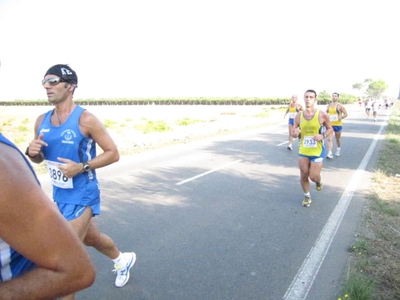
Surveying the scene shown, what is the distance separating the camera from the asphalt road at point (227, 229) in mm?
3428

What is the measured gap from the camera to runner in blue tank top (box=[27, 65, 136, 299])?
8.90 feet

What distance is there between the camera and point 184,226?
4973 millimetres

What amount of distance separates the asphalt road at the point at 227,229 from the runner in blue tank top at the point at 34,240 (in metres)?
2.40

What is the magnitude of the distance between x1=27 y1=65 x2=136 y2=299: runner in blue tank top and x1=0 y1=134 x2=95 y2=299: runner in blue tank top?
1694 millimetres

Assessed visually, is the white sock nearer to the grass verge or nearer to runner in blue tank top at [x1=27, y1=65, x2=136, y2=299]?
runner in blue tank top at [x1=27, y1=65, x2=136, y2=299]

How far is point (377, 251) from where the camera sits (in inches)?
162

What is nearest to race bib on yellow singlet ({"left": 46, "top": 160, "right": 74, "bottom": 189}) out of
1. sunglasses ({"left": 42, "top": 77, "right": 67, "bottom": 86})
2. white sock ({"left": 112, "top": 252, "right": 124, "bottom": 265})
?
sunglasses ({"left": 42, "top": 77, "right": 67, "bottom": 86})

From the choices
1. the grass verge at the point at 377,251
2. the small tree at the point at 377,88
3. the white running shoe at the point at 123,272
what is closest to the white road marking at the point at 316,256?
the grass verge at the point at 377,251

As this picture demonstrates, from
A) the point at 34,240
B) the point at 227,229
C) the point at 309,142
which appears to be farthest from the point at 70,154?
the point at 309,142

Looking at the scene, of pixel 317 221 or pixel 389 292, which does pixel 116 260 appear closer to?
pixel 389 292

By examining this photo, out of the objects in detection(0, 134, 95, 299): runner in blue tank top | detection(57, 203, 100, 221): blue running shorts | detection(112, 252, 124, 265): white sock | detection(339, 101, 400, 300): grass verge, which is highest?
detection(0, 134, 95, 299): runner in blue tank top

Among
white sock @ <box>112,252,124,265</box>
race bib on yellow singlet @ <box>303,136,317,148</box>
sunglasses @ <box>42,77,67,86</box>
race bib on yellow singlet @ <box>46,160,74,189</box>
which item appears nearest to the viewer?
sunglasses @ <box>42,77,67,86</box>

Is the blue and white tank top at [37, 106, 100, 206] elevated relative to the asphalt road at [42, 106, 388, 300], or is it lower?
elevated

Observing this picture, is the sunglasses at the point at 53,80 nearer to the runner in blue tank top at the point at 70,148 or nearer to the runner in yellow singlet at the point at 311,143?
the runner in blue tank top at the point at 70,148
